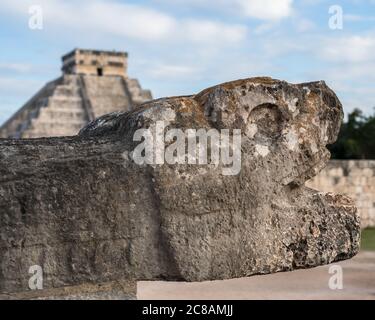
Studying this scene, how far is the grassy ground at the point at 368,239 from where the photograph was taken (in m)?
17.1

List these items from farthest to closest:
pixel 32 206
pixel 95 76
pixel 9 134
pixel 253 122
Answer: pixel 95 76 → pixel 9 134 → pixel 253 122 → pixel 32 206

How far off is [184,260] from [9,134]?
4859cm

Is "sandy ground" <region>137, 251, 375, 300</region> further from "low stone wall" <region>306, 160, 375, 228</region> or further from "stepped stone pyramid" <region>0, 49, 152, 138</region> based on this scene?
Answer: "stepped stone pyramid" <region>0, 49, 152, 138</region>

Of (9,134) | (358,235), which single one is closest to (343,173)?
(358,235)

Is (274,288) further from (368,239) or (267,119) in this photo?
(368,239)

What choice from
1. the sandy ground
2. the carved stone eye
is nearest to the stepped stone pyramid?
the sandy ground

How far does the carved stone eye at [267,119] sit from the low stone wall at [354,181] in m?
17.3

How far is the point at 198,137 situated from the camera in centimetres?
361

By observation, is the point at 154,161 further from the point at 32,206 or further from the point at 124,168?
the point at 32,206

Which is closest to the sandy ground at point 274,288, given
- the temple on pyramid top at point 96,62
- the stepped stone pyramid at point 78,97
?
the stepped stone pyramid at point 78,97

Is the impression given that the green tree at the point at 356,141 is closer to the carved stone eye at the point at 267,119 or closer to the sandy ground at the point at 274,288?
the sandy ground at the point at 274,288

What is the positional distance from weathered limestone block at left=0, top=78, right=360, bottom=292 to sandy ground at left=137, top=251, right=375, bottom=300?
622cm

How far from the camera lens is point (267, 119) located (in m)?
3.81
